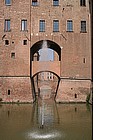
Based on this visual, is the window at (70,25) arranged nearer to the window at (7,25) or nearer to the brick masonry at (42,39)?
the brick masonry at (42,39)

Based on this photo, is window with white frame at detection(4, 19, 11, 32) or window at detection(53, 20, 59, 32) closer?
window with white frame at detection(4, 19, 11, 32)

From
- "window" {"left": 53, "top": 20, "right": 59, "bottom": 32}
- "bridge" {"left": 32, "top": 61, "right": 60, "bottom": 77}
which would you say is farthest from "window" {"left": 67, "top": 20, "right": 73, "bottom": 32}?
"bridge" {"left": 32, "top": 61, "right": 60, "bottom": 77}

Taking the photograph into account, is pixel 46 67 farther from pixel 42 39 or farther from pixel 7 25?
pixel 7 25

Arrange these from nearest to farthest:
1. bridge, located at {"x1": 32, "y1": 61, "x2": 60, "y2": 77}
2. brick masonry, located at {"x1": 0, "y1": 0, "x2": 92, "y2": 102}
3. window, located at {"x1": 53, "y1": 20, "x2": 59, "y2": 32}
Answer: brick masonry, located at {"x1": 0, "y1": 0, "x2": 92, "y2": 102} < bridge, located at {"x1": 32, "y1": 61, "x2": 60, "y2": 77} < window, located at {"x1": 53, "y1": 20, "x2": 59, "y2": 32}

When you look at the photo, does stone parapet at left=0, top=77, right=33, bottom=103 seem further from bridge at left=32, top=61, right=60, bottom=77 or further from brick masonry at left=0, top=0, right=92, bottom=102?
bridge at left=32, top=61, right=60, bottom=77

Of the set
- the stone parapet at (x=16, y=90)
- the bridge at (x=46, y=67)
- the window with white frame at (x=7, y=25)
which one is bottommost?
the stone parapet at (x=16, y=90)

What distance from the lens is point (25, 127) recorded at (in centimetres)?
1248

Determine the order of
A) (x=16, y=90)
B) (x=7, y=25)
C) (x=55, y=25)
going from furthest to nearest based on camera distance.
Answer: (x=55, y=25) → (x=7, y=25) → (x=16, y=90)

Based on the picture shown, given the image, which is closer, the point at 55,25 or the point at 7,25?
the point at 7,25

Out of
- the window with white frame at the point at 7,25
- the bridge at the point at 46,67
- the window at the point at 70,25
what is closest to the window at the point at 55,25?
the window at the point at 70,25

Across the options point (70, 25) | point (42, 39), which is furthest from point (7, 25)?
point (70, 25)

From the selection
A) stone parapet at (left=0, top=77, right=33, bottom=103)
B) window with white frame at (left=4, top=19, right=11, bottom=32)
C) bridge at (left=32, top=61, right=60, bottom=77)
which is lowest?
stone parapet at (left=0, top=77, right=33, bottom=103)

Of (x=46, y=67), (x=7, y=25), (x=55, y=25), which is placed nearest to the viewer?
(x=7, y=25)
